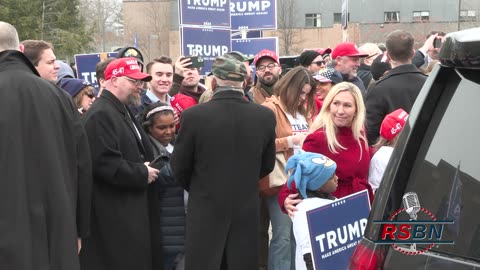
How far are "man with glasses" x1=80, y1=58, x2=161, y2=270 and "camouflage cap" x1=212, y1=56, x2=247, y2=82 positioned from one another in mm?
606

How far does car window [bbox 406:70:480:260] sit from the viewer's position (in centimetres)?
205

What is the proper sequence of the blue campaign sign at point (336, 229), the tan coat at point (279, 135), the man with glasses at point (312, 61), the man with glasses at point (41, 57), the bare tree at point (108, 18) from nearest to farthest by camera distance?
the blue campaign sign at point (336, 229)
the man with glasses at point (41, 57)
the tan coat at point (279, 135)
the man with glasses at point (312, 61)
the bare tree at point (108, 18)

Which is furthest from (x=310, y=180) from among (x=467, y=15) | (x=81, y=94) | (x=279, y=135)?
(x=467, y=15)

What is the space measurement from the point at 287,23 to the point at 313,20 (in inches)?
188

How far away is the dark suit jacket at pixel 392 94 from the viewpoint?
5953mm

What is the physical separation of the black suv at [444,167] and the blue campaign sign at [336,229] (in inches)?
51.5

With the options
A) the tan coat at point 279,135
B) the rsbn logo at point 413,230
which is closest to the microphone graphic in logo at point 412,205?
the rsbn logo at point 413,230

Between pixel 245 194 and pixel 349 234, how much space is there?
1355 mm

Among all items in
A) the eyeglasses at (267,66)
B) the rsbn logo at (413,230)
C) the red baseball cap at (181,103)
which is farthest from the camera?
the eyeglasses at (267,66)

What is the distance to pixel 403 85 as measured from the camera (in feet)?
19.6

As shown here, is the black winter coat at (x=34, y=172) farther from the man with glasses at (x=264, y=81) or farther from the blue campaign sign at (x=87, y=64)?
the blue campaign sign at (x=87, y=64)

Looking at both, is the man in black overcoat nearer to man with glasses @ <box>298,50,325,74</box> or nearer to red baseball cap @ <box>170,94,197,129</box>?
red baseball cap @ <box>170,94,197,129</box>

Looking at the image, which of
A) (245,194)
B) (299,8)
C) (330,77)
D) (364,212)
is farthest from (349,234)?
(299,8)

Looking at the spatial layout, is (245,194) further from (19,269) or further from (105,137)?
(19,269)
